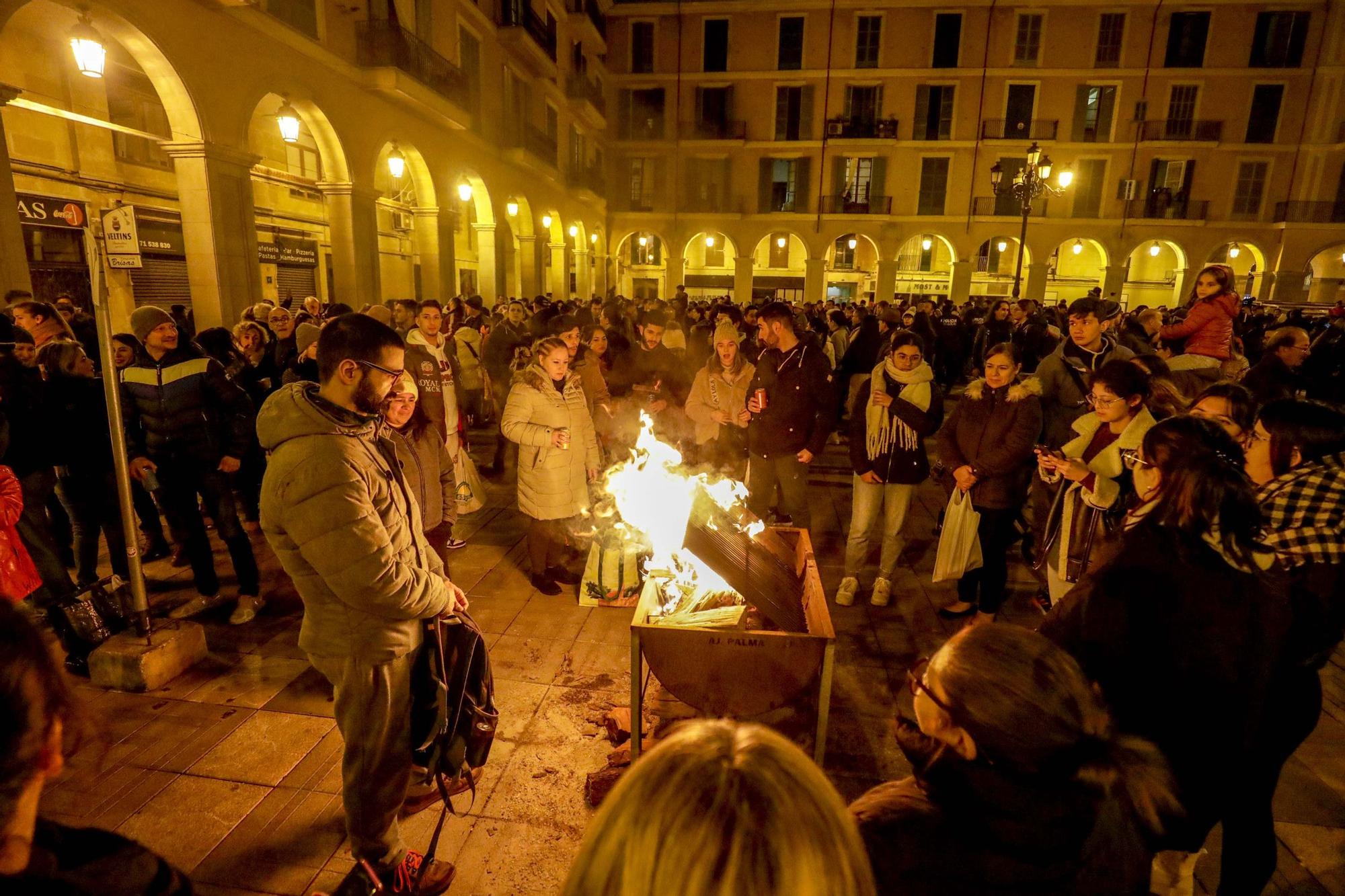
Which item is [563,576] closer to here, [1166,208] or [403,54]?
[403,54]

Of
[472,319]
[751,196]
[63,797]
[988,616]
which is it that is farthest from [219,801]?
[751,196]

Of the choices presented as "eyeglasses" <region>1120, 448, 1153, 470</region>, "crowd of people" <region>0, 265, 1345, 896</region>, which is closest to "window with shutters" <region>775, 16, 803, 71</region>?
"crowd of people" <region>0, 265, 1345, 896</region>

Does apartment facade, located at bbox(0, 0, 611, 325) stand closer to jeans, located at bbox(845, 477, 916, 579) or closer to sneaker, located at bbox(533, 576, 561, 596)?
sneaker, located at bbox(533, 576, 561, 596)

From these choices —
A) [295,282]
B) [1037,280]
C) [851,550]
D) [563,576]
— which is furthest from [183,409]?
[1037,280]

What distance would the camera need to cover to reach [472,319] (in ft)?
36.4

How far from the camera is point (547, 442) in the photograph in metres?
5.18

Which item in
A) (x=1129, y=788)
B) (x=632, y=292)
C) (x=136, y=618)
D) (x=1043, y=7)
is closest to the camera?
(x=1129, y=788)

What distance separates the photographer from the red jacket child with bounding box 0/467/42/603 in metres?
3.63

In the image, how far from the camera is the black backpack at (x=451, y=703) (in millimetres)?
2707

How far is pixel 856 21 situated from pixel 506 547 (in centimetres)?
3348

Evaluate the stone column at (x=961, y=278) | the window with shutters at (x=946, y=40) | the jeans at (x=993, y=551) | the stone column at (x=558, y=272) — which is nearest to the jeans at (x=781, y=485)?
the jeans at (x=993, y=551)

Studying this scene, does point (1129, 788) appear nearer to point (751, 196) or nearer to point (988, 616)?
point (988, 616)

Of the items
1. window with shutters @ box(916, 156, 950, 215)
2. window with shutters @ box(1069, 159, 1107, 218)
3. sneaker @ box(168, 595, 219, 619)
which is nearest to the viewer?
sneaker @ box(168, 595, 219, 619)

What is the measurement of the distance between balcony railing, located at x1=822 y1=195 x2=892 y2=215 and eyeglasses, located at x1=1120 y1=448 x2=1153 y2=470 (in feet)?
101
